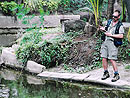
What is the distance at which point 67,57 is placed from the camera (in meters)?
7.80

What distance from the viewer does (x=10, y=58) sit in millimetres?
8414

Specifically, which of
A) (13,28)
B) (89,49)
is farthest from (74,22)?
(13,28)

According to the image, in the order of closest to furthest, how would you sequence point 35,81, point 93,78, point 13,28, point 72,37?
point 93,78
point 35,81
point 72,37
point 13,28

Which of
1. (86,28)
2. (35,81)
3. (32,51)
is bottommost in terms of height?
(35,81)

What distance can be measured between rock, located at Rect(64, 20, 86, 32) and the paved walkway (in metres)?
2.11

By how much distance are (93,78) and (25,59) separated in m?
2.58

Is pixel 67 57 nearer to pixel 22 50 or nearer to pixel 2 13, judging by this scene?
pixel 22 50

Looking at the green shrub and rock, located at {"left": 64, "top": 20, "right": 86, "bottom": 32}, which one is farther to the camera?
rock, located at {"left": 64, "top": 20, "right": 86, "bottom": 32}

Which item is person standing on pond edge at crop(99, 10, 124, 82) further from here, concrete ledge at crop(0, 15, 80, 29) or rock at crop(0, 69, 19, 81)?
concrete ledge at crop(0, 15, 80, 29)

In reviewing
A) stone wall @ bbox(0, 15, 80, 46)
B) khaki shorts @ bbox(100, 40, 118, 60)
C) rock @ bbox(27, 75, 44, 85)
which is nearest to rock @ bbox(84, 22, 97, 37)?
rock @ bbox(27, 75, 44, 85)

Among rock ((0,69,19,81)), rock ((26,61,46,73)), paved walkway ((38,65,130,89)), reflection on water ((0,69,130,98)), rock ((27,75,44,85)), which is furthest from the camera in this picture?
rock ((26,61,46,73))

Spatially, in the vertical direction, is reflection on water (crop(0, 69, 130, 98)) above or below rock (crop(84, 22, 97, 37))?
below

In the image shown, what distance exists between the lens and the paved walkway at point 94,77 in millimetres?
5875

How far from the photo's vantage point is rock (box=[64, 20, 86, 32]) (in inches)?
341
